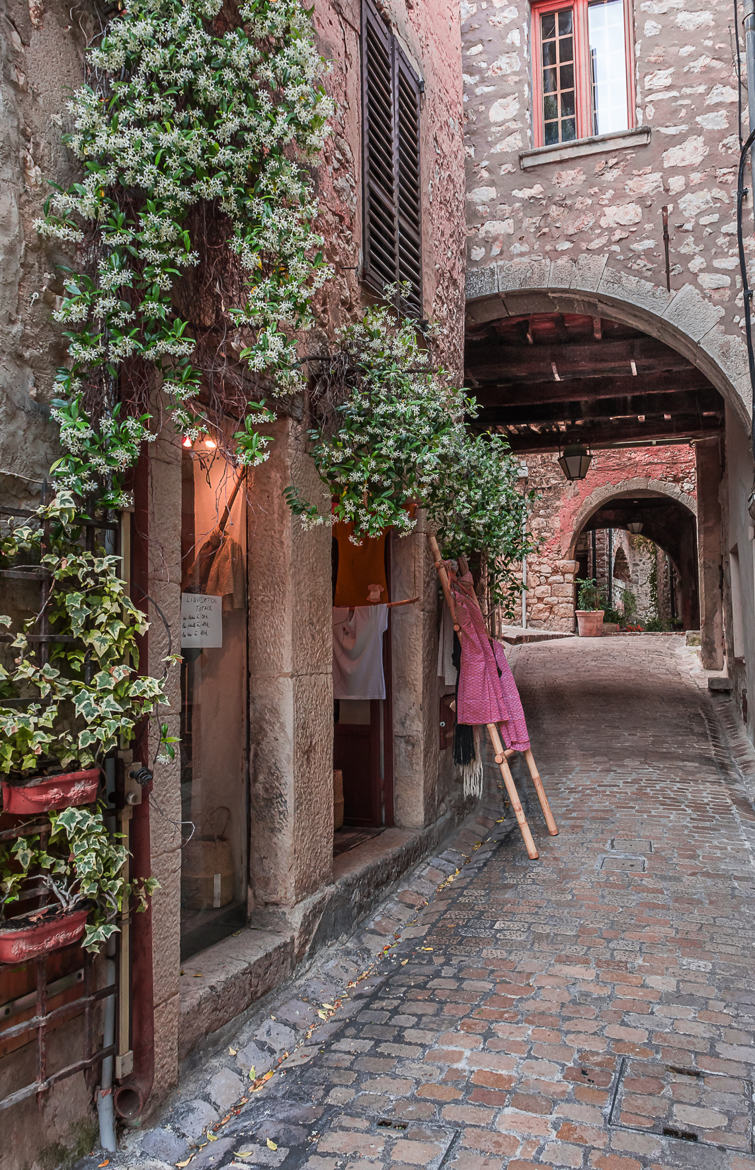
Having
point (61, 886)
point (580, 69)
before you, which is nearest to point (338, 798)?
point (61, 886)

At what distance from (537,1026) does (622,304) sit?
5.32 meters

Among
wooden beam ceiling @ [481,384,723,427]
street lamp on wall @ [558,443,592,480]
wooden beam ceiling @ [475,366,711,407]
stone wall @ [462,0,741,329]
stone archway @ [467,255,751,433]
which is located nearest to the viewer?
stone archway @ [467,255,751,433]

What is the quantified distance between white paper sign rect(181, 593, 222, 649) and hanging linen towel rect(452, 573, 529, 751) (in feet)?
7.14

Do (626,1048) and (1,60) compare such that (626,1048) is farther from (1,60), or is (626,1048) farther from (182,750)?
(1,60)

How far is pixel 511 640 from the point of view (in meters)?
15.3

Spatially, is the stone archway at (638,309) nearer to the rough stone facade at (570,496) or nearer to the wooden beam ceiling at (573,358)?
the wooden beam ceiling at (573,358)

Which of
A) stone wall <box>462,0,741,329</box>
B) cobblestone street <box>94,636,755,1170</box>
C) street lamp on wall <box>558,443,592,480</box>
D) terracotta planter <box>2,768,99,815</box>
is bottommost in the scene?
cobblestone street <box>94,636,755,1170</box>

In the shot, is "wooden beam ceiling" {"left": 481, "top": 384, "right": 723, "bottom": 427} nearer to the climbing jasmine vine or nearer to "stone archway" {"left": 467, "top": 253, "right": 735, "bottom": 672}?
"stone archway" {"left": 467, "top": 253, "right": 735, "bottom": 672}

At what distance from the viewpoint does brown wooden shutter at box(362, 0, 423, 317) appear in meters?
4.93

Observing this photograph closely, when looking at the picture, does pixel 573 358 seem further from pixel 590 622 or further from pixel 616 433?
pixel 590 622

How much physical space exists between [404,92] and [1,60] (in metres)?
3.90

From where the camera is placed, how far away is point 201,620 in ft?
11.9

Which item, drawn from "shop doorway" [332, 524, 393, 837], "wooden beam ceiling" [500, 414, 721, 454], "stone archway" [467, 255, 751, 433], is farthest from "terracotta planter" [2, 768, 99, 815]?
"wooden beam ceiling" [500, 414, 721, 454]

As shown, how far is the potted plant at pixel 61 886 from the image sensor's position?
2.17 meters
